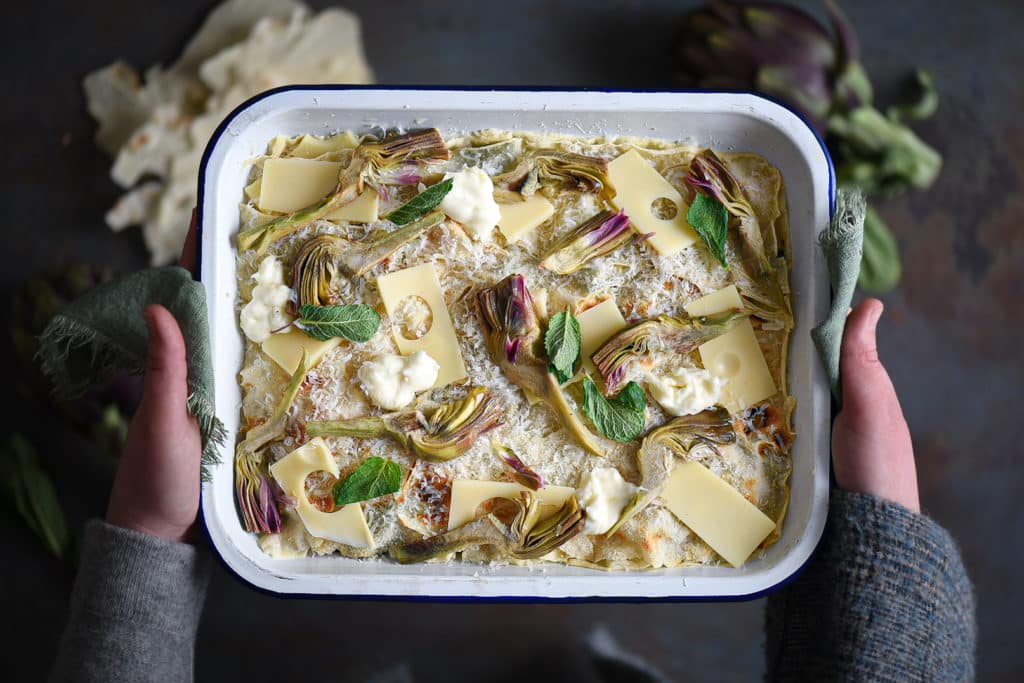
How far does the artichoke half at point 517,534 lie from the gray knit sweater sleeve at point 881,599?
510 millimetres

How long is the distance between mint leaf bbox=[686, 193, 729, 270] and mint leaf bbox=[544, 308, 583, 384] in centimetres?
29

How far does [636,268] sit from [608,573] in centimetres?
58

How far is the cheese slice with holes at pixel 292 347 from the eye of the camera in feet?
5.07

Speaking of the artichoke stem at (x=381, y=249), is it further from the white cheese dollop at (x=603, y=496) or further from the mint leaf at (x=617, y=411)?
the white cheese dollop at (x=603, y=496)

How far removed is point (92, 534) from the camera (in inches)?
65.2

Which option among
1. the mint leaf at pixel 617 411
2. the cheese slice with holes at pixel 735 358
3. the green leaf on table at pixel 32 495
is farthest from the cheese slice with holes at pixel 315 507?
the green leaf on table at pixel 32 495

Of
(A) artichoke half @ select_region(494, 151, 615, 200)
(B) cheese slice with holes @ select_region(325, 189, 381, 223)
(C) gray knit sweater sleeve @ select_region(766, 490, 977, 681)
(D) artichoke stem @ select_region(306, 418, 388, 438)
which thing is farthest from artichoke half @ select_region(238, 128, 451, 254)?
(C) gray knit sweater sleeve @ select_region(766, 490, 977, 681)

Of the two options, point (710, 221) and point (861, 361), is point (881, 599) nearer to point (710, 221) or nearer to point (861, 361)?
point (861, 361)

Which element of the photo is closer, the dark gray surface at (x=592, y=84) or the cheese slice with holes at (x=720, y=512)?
the cheese slice with holes at (x=720, y=512)

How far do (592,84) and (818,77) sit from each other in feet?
2.00

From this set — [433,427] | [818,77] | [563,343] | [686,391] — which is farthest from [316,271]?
[818,77]

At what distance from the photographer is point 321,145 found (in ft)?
5.26

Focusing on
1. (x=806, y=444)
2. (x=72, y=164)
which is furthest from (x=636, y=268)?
(x=72, y=164)

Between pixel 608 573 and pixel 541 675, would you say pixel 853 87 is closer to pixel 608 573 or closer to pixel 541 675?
pixel 608 573
